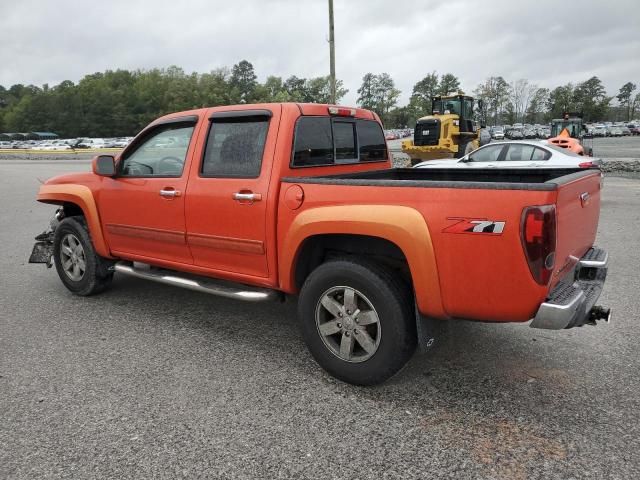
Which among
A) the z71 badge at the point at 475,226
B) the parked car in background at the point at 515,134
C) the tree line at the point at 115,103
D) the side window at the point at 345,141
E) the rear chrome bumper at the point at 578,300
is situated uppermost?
the tree line at the point at 115,103

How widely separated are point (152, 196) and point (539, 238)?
3220 mm

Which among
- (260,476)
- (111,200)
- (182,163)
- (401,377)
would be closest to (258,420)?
(260,476)

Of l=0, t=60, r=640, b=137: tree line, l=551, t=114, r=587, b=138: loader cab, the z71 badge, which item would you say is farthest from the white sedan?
l=0, t=60, r=640, b=137: tree line

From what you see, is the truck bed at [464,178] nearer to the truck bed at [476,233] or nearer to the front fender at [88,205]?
the truck bed at [476,233]

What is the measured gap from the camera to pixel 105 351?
409 centimetres

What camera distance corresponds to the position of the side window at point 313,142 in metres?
3.98

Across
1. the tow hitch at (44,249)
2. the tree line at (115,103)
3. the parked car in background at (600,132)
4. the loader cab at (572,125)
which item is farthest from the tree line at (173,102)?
the tow hitch at (44,249)

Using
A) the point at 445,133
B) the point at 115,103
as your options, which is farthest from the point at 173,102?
the point at 445,133

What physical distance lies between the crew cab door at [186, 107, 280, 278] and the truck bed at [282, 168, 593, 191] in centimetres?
36

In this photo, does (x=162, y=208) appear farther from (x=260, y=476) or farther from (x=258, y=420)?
(x=260, y=476)

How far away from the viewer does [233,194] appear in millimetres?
3920

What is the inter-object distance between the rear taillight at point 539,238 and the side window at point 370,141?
2360 millimetres

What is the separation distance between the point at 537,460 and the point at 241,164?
2783 mm

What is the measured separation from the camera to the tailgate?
9.60 ft
